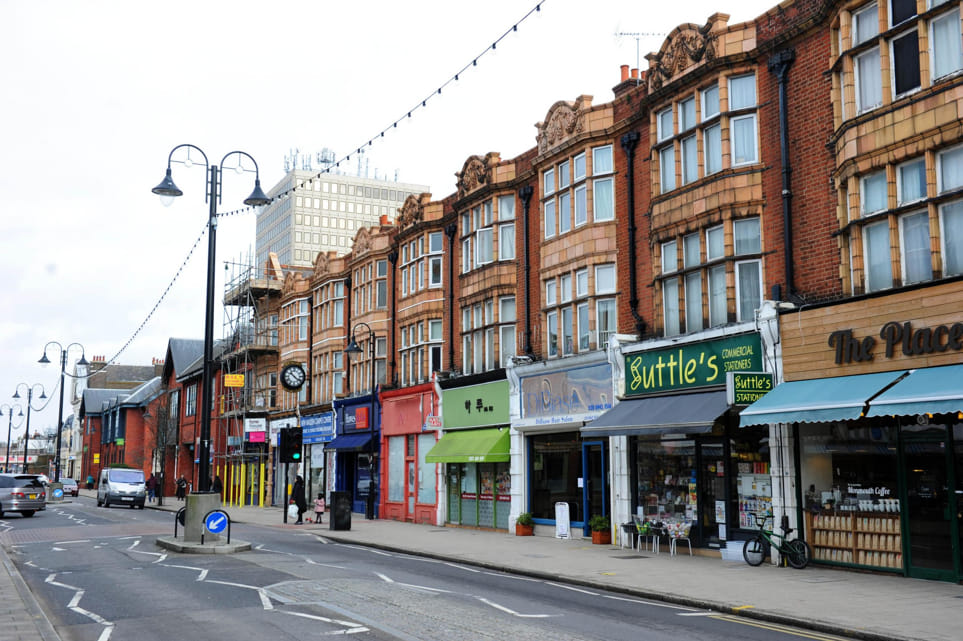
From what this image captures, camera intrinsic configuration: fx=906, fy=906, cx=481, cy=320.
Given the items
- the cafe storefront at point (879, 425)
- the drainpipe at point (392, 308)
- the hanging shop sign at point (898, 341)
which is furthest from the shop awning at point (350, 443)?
the hanging shop sign at point (898, 341)

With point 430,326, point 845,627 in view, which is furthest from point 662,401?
point 430,326

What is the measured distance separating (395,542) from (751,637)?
1538cm

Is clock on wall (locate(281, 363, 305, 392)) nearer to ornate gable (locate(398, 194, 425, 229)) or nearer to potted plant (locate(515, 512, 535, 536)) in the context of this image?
ornate gable (locate(398, 194, 425, 229))

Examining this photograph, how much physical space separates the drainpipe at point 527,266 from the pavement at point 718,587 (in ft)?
20.4

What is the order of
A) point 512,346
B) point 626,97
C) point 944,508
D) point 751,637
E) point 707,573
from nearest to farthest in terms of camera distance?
1. point 751,637
2. point 944,508
3. point 707,573
4. point 626,97
5. point 512,346

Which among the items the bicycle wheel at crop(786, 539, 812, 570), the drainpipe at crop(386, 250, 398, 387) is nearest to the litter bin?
the drainpipe at crop(386, 250, 398, 387)

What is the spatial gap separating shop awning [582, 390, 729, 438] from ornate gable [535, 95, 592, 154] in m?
8.20

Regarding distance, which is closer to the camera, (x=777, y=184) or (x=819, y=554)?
(x=819, y=554)

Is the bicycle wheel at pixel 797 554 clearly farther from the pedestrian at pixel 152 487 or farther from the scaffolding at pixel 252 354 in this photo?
the pedestrian at pixel 152 487

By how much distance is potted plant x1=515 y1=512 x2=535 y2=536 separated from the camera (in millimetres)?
27062

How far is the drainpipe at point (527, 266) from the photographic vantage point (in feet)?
92.2

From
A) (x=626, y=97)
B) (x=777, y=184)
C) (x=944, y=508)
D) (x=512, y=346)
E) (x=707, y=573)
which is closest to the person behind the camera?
(x=944, y=508)

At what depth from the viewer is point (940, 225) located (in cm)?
1576

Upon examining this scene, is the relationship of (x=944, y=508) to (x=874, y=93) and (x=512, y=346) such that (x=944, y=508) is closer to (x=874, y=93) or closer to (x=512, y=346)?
(x=874, y=93)
